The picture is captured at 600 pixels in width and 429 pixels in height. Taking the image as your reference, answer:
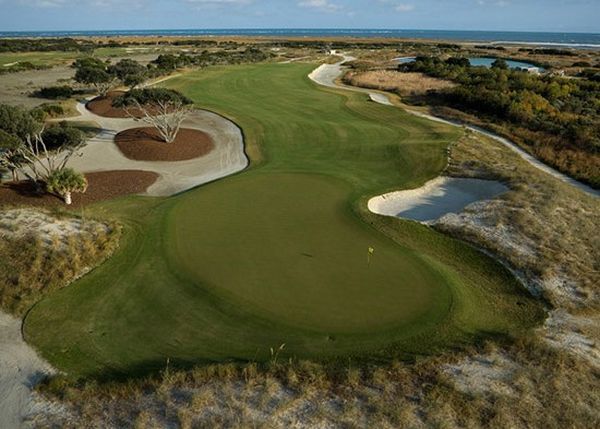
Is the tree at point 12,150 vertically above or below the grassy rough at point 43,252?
above

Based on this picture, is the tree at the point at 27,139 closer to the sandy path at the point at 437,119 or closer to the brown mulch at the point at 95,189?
the brown mulch at the point at 95,189

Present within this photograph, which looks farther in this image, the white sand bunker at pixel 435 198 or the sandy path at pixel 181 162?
the sandy path at pixel 181 162

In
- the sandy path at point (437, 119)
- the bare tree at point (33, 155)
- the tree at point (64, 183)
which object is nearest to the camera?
the tree at point (64, 183)

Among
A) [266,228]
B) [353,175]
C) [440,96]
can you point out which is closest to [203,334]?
[266,228]

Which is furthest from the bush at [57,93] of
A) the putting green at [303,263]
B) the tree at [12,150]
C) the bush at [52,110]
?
the putting green at [303,263]

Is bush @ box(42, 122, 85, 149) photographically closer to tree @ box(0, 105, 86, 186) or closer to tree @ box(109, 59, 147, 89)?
tree @ box(0, 105, 86, 186)

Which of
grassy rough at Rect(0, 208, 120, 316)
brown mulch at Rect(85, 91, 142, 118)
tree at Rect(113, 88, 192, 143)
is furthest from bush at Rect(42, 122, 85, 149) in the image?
brown mulch at Rect(85, 91, 142, 118)

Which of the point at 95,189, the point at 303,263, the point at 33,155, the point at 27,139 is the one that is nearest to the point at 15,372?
the point at 303,263
